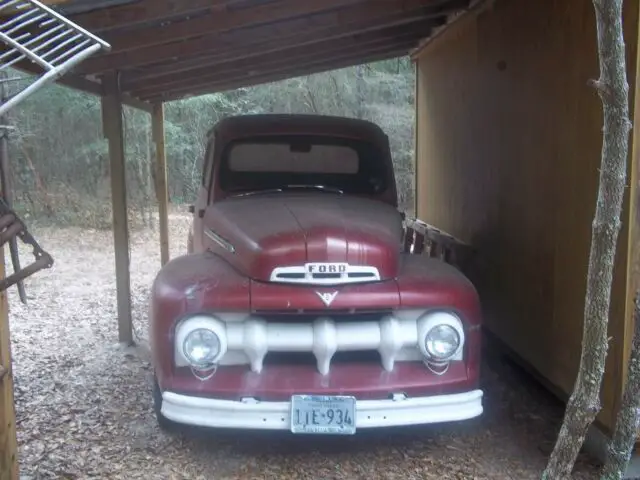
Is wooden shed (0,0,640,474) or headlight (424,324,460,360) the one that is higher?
wooden shed (0,0,640,474)

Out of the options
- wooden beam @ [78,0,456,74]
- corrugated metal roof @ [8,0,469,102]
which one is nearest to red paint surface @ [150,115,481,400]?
corrugated metal roof @ [8,0,469,102]

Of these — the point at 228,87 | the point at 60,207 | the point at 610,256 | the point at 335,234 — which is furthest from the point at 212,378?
the point at 60,207

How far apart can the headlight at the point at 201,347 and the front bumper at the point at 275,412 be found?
188mm

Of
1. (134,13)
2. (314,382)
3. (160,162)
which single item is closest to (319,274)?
(314,382)

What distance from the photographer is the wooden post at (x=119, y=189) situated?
5.78m

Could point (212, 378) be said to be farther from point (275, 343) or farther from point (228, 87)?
point (228, 87)

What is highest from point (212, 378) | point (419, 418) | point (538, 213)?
point (538, 213)

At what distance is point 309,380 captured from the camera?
3328 millimetres

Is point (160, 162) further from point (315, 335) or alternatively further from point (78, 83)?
point (315, 335)

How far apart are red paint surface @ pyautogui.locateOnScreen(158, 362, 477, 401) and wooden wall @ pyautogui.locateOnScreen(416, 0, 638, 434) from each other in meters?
0.91

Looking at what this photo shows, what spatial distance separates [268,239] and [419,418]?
3.99 ft

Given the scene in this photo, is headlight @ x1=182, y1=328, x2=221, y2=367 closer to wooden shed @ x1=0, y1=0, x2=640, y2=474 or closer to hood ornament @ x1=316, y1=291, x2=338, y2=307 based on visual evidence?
hood ornament @ x1=316, y1=291, x2=338, y2=307

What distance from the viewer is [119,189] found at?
5.90 metres

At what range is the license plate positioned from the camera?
3.21m
